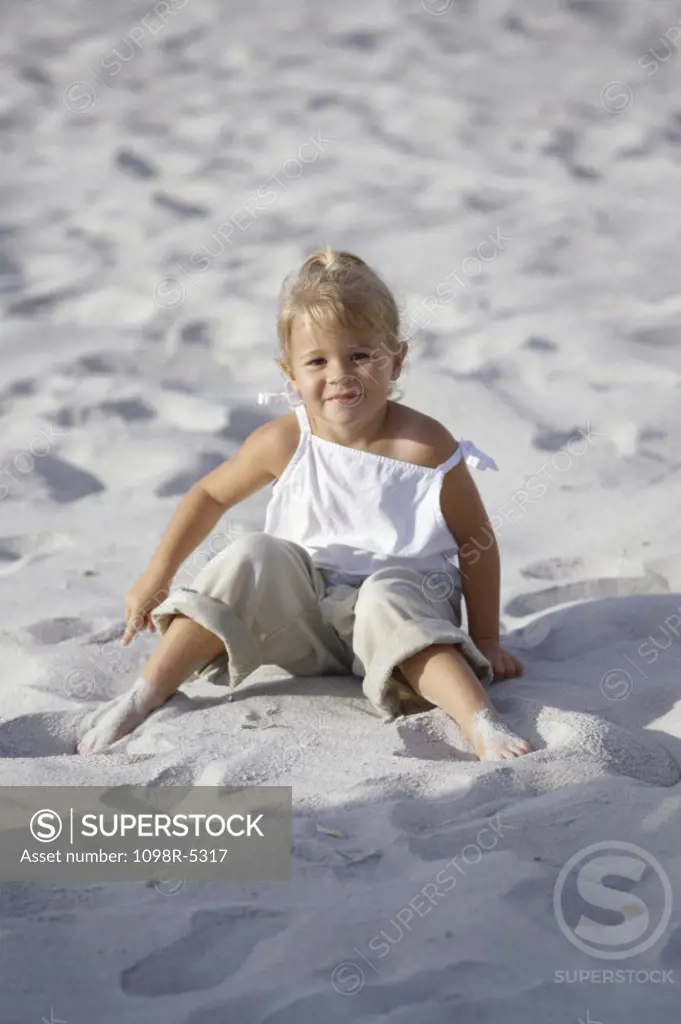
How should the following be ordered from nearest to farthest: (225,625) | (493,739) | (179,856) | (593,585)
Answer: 1. (179,856)
2. (493,739)
3. (225,625)
4. (593,585)

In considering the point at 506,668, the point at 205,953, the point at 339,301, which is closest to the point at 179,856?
the point at 205,953

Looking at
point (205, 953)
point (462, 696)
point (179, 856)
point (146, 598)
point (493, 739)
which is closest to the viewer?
point (205, 953)

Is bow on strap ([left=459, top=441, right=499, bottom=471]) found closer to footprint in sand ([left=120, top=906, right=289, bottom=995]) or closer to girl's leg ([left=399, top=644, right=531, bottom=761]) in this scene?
girl's leg ([left=399, top=644, right=531, bottom=761])

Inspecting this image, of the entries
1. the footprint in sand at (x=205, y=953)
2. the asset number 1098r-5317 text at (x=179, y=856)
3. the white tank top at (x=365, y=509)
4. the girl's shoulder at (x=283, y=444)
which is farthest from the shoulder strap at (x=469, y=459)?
the footprint in sand at (x=205, y=953)

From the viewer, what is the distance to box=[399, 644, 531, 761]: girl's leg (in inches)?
83.9

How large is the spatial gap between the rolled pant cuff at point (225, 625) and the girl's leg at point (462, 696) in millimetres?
277

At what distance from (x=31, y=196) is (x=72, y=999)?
420 cm

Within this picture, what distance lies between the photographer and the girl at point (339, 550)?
92.7 inches

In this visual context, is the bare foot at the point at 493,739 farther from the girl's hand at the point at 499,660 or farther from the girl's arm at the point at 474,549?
the girl's arm at the point at 474,549

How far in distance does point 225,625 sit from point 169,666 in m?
0.13

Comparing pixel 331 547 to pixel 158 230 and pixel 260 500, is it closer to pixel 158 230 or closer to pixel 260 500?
pixel 260 500

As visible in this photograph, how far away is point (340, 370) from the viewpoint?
2467mm

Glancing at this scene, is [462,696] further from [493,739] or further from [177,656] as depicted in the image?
[177,656]

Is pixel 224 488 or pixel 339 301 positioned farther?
pixel 224 488
